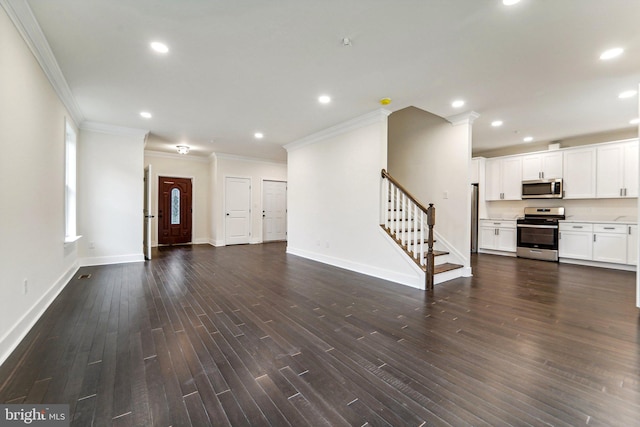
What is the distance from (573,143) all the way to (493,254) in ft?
9.77

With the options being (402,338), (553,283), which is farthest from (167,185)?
(553,283)

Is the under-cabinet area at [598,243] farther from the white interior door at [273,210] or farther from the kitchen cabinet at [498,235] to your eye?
the white interior door at [273,210]

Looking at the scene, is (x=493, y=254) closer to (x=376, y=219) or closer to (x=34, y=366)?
(x=376, y=219)

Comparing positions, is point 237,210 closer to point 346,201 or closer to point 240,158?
point 240,158

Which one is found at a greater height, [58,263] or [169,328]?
[58,263]

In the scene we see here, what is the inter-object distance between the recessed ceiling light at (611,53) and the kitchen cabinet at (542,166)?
383 centimetres

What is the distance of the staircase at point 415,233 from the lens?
375 cm

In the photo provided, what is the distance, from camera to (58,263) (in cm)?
349

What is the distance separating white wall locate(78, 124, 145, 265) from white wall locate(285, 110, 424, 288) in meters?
3.30

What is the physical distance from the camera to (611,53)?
2666 mm

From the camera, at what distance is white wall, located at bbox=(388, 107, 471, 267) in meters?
4.47

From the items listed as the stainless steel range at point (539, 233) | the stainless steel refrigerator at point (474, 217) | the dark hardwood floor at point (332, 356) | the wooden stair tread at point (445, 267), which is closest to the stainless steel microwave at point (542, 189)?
the stainless steel range at point (539, 233)

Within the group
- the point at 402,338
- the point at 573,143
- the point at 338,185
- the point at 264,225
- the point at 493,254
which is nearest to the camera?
the point at 402,338

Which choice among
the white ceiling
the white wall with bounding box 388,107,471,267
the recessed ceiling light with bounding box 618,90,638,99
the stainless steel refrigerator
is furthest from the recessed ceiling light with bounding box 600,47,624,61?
the stainless steel refrigerator
